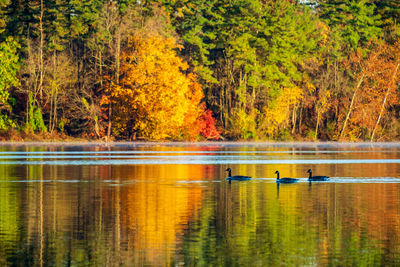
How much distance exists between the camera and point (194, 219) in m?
21.8

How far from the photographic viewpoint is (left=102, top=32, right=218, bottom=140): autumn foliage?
73.7 m

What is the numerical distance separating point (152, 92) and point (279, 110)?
1538cm

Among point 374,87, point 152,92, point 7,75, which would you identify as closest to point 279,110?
point 374,87

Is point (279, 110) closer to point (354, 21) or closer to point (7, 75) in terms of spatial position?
point (354, 21)

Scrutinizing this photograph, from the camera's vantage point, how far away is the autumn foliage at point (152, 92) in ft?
242

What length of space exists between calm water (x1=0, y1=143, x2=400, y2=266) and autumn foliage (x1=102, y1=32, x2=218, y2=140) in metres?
33.6

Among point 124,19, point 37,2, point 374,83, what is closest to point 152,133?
point 124,19

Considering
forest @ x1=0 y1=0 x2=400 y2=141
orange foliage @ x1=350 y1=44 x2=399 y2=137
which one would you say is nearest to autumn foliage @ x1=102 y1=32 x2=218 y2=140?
forest @ x1=0 y1=0 x2=400 y2=141

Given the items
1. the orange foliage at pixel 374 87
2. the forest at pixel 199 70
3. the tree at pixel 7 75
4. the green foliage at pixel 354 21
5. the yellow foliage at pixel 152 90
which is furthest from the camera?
the green foliage at pixel 354 21

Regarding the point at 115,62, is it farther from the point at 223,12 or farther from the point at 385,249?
the point at 385,249

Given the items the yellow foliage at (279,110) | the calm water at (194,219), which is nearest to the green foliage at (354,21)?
the yellow foliage at (279,110)

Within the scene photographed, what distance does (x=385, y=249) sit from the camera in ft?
55.7

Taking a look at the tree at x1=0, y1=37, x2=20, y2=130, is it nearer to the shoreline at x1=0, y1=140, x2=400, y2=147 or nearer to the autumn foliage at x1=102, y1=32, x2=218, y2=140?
the shoreline at x1=0, y1=140, x2=400, y2=147

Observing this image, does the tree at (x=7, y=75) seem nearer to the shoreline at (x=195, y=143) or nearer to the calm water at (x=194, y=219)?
the shoreline at (x=195, y=143)
